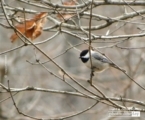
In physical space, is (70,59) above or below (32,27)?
below

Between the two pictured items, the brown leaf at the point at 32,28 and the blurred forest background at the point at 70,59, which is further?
the brown leaf at the point at 32,28

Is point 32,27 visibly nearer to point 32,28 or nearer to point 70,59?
point 32,28

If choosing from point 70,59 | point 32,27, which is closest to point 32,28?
point 32,27

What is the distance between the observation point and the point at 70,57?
11.7 metres

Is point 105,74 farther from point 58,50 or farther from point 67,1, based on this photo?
point 67,1

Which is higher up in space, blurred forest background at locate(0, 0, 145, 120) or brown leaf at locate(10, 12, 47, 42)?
brown leaf at locate(10, 12, 47, 42)

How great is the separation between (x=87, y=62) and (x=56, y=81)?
23.3 ft

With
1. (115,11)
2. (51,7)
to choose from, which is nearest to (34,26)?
(51,7)

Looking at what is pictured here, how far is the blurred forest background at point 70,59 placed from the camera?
3.22 m

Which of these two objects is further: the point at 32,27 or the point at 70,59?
the point at 70,59

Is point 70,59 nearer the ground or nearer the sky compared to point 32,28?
nearer the ground

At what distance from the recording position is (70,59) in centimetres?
1168

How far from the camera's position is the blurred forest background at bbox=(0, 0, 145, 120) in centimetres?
322

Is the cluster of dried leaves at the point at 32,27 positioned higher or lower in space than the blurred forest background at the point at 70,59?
higher
